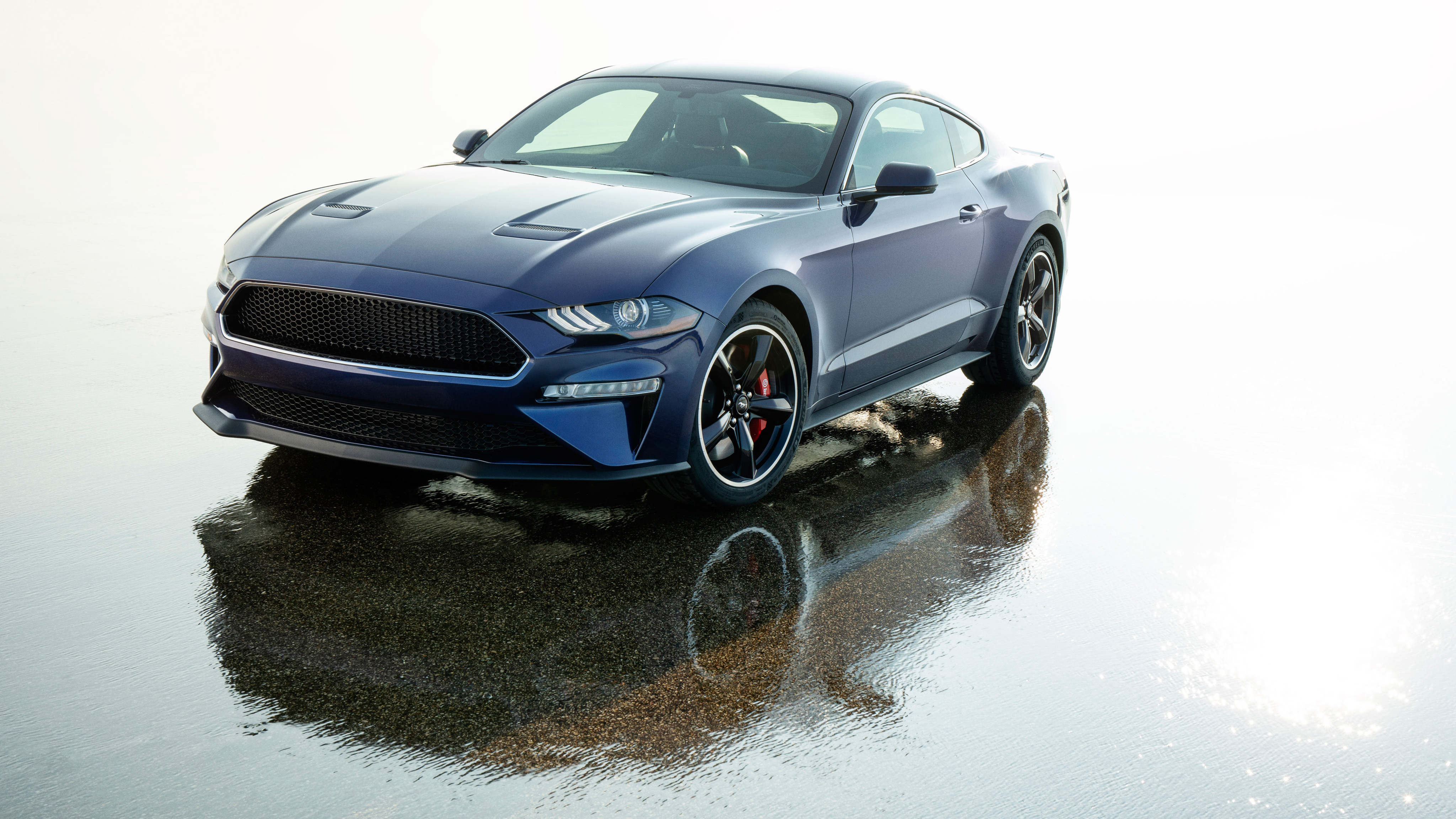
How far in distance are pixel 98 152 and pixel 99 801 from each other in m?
14.5

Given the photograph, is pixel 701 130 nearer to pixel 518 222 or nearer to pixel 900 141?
pixel 900 141

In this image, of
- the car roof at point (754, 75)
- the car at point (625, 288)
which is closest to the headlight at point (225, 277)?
the car at point (625, 288)

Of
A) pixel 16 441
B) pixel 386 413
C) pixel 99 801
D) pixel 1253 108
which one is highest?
pixel 386 413

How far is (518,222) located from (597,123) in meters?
1.44

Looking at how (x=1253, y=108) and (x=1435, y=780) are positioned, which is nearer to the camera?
(x=1435, y=780)

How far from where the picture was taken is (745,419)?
16.2 ft

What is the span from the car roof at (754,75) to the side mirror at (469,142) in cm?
58

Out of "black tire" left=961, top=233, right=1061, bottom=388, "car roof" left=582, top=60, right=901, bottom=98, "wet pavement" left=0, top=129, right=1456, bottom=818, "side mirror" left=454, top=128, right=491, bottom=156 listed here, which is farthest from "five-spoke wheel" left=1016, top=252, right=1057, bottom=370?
"side mirror" left=454, top=128, right=491, bottom=156

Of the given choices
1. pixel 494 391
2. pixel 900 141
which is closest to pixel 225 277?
pixel 494 391

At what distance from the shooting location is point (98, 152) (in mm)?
15602

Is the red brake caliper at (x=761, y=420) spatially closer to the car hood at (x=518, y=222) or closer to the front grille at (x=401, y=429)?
the car hood at (x=518, y=222)

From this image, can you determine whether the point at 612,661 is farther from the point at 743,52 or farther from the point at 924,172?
the point at 743,52

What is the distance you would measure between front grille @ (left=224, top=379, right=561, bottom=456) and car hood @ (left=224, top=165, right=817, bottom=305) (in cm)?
45

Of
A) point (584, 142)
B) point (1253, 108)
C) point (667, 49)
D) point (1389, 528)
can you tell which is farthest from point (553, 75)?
point (1389, 528)
